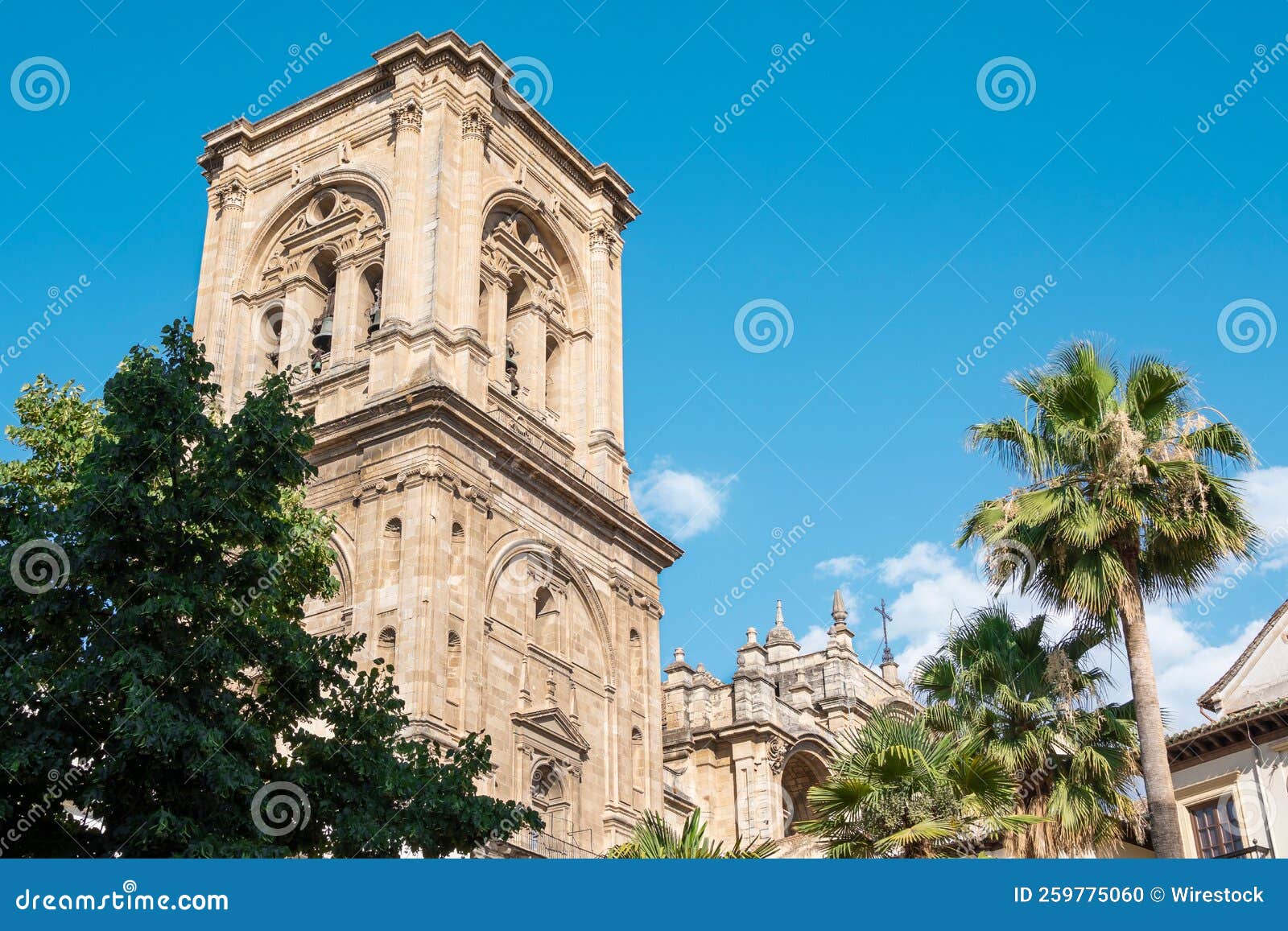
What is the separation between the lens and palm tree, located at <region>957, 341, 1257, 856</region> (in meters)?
19.3

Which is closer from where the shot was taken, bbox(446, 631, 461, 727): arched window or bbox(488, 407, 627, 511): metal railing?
bbox(446, 631, 461, 727): arched window

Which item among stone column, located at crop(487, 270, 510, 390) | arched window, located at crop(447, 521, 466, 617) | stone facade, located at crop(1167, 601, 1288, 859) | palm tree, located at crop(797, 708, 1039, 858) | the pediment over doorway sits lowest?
palm tree, located at crop(797, 708, 1039, 858)

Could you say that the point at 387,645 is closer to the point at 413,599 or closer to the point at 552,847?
the point at 413,599

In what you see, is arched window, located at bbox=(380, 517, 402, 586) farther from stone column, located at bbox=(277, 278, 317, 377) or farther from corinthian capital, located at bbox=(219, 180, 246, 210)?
corinthian capital, located at bbox=(219, 180, 246, 210)

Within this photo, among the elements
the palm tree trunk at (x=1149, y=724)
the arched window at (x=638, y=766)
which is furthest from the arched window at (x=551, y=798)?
the palm tree trunk at (x=1149, y=724)

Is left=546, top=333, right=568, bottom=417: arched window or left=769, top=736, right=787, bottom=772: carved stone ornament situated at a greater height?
left=546, top=333, right=568, bottom=417: arched window

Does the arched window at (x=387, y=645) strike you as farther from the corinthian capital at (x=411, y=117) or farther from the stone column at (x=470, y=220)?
the corinthian capital at (x=411, y=117)

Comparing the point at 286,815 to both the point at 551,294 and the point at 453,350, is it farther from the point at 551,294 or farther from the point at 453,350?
the point at 551,294

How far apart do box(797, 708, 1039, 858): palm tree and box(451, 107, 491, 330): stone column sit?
59.0 feet

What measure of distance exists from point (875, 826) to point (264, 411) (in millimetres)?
8763

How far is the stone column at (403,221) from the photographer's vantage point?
34656mm

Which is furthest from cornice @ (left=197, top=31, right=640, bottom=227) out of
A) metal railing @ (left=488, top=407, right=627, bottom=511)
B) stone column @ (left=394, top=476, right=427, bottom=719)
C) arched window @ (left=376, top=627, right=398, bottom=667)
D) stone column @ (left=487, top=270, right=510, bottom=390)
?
arched window @ (left=376, top=627, right=398, bottom=667)

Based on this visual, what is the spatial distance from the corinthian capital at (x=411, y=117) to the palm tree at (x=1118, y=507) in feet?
65.6

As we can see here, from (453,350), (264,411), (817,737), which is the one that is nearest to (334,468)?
(453,350)
